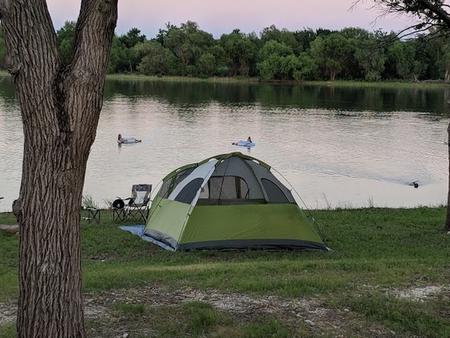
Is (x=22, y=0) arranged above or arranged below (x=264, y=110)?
above

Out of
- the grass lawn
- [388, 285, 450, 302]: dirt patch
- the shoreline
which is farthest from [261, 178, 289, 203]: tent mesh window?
the shoreline

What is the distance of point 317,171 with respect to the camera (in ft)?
85.0

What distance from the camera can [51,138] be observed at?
3.86 meters

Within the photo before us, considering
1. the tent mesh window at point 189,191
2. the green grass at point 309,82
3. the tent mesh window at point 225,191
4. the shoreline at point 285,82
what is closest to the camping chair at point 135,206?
the tent mesh window at point 189,191

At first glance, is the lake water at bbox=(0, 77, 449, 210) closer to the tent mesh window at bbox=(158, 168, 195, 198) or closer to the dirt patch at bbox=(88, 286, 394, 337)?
the tent mesh window at bbox=(158, 168, 195, 198)

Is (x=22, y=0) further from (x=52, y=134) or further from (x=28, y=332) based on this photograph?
(x=28, y=332)

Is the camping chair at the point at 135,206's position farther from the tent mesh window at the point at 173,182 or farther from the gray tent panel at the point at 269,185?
the gray tent panel at the point at 269,185

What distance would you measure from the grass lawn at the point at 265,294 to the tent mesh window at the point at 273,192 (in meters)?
1.05

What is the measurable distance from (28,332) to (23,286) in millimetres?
305

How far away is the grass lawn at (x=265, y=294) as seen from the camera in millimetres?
5078

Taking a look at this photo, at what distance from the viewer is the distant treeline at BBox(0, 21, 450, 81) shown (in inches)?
3947

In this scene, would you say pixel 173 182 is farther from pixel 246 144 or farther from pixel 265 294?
pixel 246 144

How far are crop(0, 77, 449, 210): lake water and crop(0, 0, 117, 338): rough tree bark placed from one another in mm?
14252

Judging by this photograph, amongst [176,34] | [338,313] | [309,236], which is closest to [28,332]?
[338,313]
